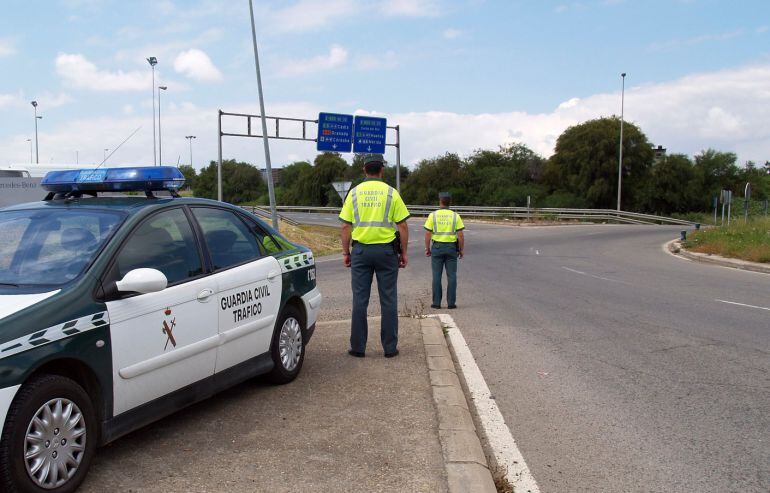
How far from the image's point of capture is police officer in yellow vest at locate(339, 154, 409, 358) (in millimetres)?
6574

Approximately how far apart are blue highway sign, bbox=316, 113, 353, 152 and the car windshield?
1159 inches

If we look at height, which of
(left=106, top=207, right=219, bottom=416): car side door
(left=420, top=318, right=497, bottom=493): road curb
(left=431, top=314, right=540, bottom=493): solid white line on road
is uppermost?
(left=106, top=207, right=219, bottom=416): car side door

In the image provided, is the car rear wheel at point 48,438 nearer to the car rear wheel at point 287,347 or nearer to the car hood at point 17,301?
the car hood at point 17,301

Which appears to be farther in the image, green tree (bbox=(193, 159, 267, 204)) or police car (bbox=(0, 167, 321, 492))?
green tree (bbox=(193, 159, 267, 204))

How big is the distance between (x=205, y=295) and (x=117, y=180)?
1.01 metres

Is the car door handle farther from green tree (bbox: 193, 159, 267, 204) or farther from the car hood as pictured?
green tree (bbox: 193, 159, 267, 204)

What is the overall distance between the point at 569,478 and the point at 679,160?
67.8m

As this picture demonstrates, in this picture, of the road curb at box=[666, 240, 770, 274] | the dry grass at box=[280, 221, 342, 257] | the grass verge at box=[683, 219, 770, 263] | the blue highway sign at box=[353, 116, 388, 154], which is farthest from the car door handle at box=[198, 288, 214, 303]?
the blue highway sign at box=[353, 116, 388, 154]

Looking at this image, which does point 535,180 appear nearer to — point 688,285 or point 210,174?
point 210,174

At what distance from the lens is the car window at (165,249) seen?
4230 millimetres

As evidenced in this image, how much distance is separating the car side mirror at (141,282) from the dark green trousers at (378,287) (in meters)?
2.81

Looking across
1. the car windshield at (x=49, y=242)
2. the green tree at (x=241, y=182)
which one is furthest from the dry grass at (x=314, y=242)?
the green tree at (x=241, y=182)

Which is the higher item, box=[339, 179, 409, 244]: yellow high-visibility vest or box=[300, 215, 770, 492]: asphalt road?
box=[339, 179, 409, 244]: yellow high-visibility vest

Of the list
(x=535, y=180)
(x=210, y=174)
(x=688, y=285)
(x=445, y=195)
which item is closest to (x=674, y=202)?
(x=535, y=180)
